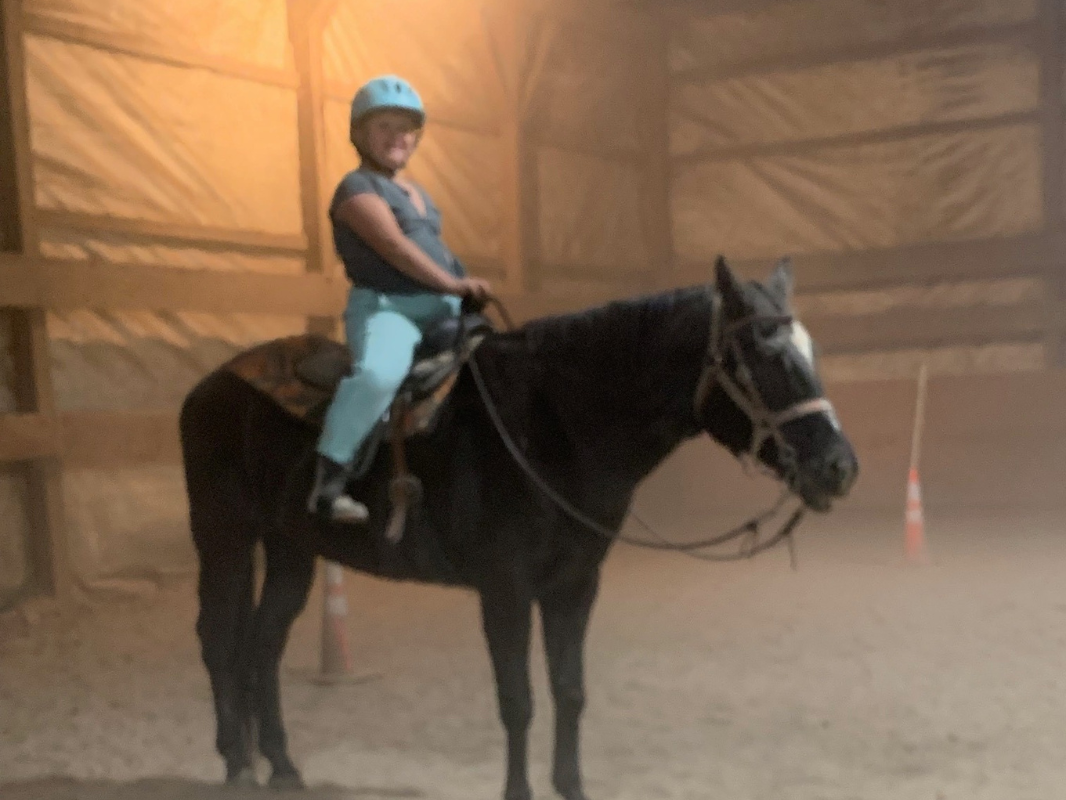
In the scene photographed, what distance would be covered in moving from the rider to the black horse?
16cm

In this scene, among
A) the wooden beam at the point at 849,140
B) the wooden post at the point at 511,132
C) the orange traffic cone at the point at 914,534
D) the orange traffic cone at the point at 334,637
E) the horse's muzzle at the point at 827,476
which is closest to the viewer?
the horse's muzzle at the point at 827,476

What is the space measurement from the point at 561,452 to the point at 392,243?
2.34 feet

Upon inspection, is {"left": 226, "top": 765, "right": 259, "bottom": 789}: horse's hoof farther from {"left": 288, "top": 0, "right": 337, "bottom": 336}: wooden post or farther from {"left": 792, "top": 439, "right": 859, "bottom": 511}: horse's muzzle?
{"left": 288, "top": 0, "right": 337, "bottom": 336}: wooden post

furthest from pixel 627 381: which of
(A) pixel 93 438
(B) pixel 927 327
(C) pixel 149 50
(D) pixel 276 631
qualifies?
(B) pixel 927 327

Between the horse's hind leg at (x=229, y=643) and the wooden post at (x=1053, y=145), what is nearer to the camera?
the horse's hind leg at (x=229, y=643)

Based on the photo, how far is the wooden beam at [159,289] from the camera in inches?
245

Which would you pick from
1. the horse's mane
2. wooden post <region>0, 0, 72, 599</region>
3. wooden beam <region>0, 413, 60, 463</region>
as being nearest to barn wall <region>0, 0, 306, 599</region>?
wooden post <region>0, 0, 72, 599</region>

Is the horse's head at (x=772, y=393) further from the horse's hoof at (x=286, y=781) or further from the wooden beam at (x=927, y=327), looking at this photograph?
the wooden beam at (x=927, y=327)

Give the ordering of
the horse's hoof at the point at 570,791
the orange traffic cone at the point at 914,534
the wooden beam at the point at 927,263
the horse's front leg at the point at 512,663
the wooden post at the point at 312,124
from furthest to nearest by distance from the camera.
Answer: the wooden beam at the point at 927,263, the wooden post at the point at 312,124, the orange traffic cone at the point at 914,534, the horse's hoof at the point at 570,791, the horse's front leg at the point at 512,663

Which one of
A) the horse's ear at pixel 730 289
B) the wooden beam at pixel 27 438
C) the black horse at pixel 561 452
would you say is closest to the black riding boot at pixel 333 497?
the black horse at pixel 561 452

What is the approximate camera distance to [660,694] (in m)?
4.54

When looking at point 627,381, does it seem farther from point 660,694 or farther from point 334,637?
point 334,637

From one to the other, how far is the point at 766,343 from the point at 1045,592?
170 inches

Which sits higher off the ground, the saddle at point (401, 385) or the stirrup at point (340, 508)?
the saddle at point (401, 385)
